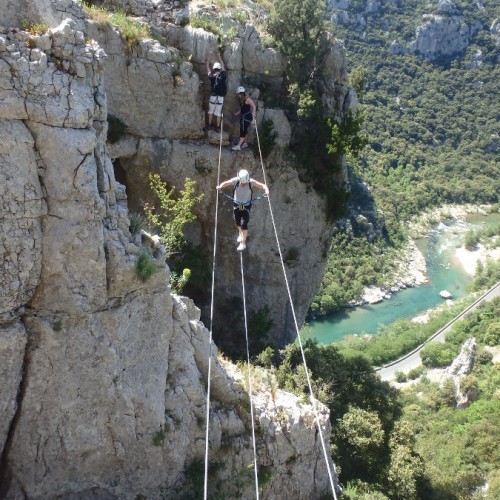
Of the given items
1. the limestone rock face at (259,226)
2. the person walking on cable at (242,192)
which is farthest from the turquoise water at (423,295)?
the person walking on cable at (242,192)

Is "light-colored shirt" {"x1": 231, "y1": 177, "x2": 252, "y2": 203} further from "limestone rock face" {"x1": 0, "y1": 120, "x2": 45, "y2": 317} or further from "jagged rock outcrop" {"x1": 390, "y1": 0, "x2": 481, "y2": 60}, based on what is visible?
"jagged rock outcrop" {"x1": 390, "y1": 0, "x2": 481, "y2": 60}

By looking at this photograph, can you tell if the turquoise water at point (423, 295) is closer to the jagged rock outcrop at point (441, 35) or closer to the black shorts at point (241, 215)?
Answer: the jagged rock outcrop at point (441, 35)

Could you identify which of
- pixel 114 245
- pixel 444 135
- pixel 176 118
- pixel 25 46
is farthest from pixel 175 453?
pixel 444 135

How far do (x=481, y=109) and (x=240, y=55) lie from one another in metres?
108

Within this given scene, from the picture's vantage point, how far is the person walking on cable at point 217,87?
14.3 metres

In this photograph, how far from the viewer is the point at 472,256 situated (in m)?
89.6

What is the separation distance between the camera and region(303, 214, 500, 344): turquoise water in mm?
67188

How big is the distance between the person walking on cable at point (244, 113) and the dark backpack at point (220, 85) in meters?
0.44

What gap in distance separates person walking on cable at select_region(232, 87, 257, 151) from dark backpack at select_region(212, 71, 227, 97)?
0.44 m

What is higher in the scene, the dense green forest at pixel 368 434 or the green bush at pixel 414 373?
the dense green forest at pixel 368 434

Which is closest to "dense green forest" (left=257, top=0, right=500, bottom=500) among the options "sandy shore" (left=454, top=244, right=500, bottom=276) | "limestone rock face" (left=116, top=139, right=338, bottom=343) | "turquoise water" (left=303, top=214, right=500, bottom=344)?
"sandy shore" (left=454, top=244, right=500, bottom=276)

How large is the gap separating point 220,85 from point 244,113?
3.49ft

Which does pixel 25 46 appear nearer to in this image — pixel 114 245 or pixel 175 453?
pixel 114 245

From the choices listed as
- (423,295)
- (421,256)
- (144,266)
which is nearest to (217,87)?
(144,266)
